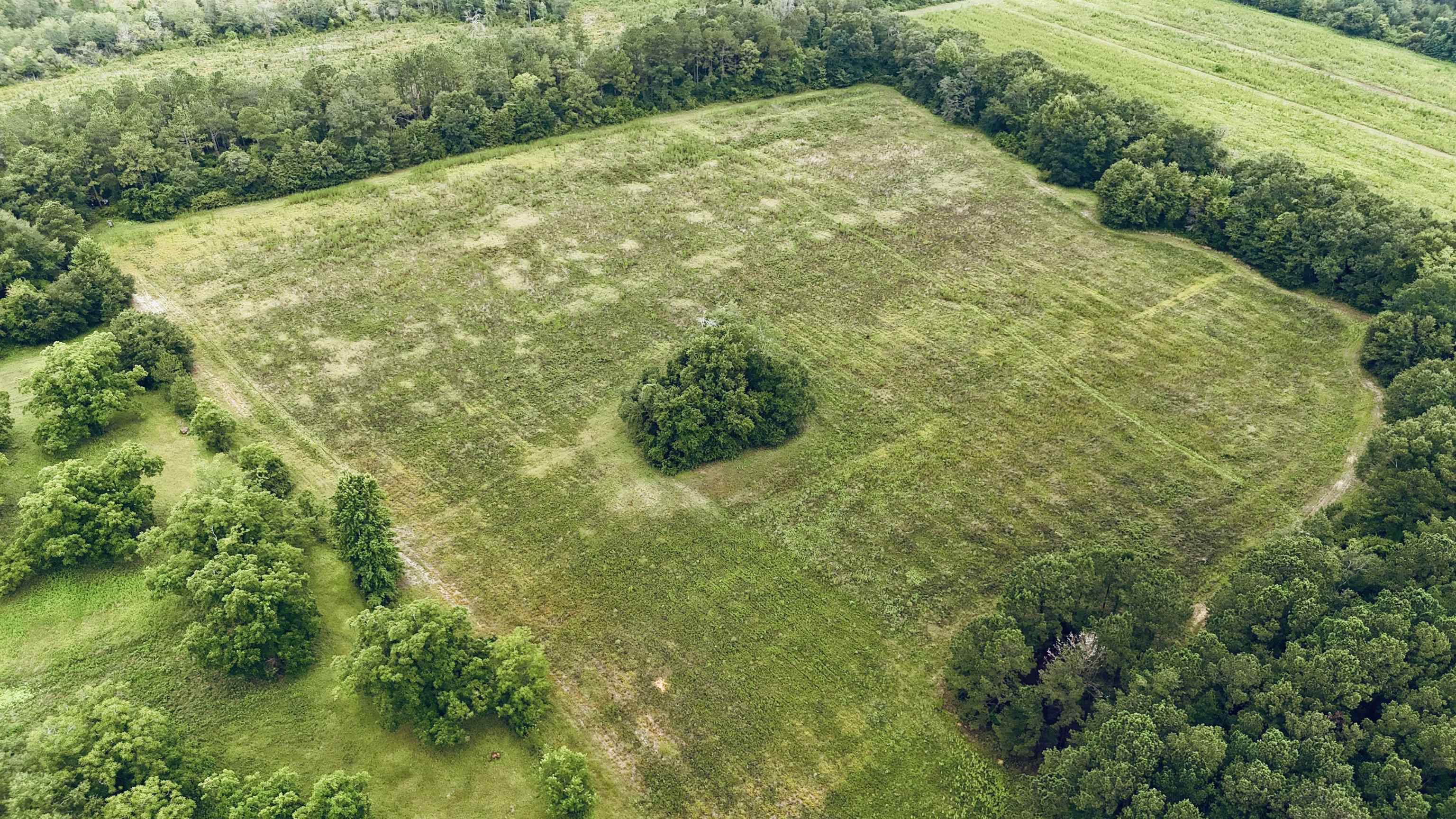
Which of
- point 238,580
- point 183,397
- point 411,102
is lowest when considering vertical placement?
point 183,397

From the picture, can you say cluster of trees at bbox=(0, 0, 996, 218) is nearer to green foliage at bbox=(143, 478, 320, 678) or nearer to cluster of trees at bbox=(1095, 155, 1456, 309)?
cluster of trees at bbox=(1095, 155, 1456, 309)

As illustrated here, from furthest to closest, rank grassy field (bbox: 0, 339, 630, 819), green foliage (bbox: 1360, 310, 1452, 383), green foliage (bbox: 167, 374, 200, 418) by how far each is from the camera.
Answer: green foliage (bbox: 1360, 310, 1452, 383) → green foliage (bbox: 167, 374, 200, 418) → grassy field (bbox: 0, 339, 630, 819)

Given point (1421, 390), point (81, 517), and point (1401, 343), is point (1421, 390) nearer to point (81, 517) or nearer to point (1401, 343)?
point (1401, 343)

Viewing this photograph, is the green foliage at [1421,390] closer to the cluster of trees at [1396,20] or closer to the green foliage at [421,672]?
the green foliage at [421,672]

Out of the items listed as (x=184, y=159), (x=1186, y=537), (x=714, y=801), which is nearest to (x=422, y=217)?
(x=184, y=159)

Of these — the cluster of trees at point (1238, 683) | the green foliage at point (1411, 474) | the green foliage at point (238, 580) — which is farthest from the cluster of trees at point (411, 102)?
the cluster of trees at point (1238, 683)

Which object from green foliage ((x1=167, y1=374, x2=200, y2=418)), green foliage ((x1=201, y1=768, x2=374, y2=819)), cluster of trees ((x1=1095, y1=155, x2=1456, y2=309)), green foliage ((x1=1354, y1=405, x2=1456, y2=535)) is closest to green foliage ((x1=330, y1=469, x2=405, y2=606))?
green foliage ((x1=201, y1=768, x2=374, y2=819))

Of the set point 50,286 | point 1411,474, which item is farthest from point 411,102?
point 1411,474
